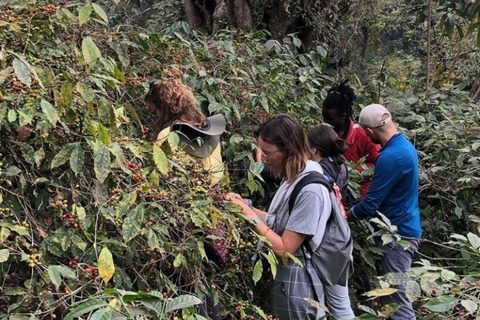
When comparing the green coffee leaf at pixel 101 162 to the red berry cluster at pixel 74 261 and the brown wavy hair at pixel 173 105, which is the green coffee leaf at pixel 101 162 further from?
the brown wavy hair at pixel 173 105

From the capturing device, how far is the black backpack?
2.21 metres

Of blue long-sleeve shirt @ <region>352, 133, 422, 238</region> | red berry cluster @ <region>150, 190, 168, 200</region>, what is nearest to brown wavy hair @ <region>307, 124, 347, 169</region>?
blue long-sleeve shirt @ <region>352, 133, 422, 238</region>

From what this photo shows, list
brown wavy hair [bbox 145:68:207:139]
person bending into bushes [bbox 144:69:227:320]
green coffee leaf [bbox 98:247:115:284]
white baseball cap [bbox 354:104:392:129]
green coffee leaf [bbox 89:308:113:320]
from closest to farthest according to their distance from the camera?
green coffee leaf [bbox 89:308:113:320] → green coffee leaf [bbox 98:247:115:284] → person bending into bushes [bbox 144:69:227:320] → brown wavy hair [bbox 145:68:207:139] → white baseball cap [bbox 354:104:392:129]

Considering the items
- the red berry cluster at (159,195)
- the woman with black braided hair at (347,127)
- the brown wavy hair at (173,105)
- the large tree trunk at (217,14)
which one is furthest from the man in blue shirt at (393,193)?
the large tree trunk at (217,14)

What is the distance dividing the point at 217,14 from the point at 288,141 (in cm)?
387

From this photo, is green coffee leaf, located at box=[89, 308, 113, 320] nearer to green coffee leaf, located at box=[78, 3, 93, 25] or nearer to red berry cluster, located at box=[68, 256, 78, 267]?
red berry cluster, located at box=[68, 256, 78, 267]

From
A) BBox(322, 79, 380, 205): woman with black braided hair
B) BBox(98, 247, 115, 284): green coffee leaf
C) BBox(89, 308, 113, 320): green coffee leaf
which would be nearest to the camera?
BBox(89, 308, 113, 320): green coffee leaf

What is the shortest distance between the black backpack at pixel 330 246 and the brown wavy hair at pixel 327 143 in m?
0.59

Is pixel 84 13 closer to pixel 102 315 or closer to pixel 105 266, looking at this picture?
pixel 105 266

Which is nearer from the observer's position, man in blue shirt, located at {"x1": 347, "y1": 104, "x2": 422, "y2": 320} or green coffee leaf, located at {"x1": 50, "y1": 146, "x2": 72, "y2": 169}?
green coffee leaf, located at {"x1": 50, "y1": 146, "x2": 72, "y2": 169}

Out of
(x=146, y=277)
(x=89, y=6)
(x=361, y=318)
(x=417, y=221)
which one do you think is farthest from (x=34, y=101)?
(x=417, y=221)

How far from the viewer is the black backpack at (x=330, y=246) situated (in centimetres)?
221

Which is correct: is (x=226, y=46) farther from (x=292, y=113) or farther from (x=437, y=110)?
(x=437, y=110)

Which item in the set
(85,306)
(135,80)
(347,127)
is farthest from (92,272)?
(347,127)
